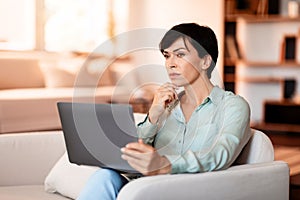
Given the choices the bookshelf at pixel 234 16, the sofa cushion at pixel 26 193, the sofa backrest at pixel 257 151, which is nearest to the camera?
the sofa backrest at pixel 257 151

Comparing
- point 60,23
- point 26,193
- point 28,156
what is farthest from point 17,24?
point 26,193

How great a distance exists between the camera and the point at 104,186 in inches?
60.6

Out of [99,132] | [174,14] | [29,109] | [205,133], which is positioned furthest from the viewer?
[174,14]

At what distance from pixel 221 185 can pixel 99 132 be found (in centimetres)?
37

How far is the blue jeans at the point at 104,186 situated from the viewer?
5.04ft

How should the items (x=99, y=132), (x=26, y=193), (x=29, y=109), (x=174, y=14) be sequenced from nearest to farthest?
Result: (x=99, y=132) → (x=26, y=193) → (x=29, y=109) → (x=174, y=14)

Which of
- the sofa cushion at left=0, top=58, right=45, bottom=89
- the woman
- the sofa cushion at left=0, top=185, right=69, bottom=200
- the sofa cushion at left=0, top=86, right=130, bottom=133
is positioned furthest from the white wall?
the woman

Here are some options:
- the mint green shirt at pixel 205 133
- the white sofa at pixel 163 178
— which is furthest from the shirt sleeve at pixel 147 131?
the white sofa at pixel 163 178

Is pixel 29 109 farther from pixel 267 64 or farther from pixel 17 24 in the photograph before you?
pixel 267 64

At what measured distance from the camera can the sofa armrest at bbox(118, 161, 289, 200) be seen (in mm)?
1355

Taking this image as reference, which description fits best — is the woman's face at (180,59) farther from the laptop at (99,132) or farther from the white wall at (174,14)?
the white wall at (174,14)

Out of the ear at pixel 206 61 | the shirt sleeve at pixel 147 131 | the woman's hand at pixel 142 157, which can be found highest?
the ear at pixel 206 61

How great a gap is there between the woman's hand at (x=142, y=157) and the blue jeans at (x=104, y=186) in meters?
0.16

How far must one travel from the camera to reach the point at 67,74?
5559 mm
